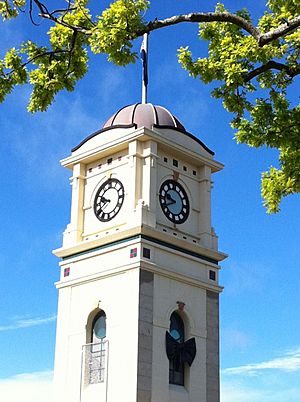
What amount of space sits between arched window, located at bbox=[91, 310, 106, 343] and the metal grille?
354mm

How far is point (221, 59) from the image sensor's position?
54.2ft

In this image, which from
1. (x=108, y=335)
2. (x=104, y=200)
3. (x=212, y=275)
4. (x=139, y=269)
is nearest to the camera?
(x=139, y=269)

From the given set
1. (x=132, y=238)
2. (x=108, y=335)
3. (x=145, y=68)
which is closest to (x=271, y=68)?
(x=132, y=238)

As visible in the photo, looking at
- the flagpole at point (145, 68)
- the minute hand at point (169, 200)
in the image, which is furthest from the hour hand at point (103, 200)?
the flagpole at point (145, 68)

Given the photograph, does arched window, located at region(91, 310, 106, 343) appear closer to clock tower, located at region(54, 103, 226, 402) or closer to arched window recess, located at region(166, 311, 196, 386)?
clock tower, located at region(54, 103, 226, 402)

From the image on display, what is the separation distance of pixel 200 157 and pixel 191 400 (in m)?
10.7

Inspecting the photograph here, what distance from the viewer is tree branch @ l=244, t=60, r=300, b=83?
1633 cm

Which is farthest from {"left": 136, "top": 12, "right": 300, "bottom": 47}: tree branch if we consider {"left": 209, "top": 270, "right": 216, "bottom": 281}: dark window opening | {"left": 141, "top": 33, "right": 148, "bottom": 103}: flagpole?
{"left": 141, "top": 33, "right": 148, "bottom": 103}: flagpole

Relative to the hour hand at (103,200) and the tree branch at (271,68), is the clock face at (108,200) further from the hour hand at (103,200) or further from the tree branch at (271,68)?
the tree branch at (271,68)

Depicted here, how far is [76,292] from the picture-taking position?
107ft

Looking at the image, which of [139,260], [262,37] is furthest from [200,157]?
[262,37]

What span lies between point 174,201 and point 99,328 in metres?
6.39

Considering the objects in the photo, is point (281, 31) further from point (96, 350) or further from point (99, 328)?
point (99, 328)

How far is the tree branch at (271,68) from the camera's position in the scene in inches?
643
